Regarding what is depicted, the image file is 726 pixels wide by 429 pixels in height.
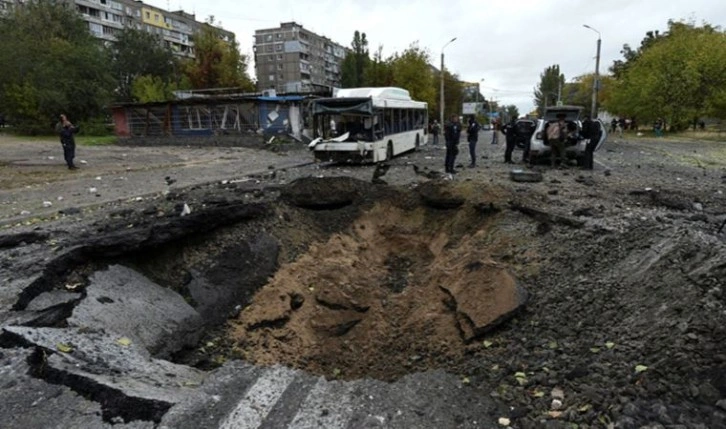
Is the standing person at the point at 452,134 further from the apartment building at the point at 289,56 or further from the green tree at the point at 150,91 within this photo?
the apartment building at the point at 289,56

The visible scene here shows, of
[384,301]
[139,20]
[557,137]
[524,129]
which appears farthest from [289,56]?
[384,301]

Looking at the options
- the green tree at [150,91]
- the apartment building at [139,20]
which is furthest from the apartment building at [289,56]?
the green tree at [150,91]

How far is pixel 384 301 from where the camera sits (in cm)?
691

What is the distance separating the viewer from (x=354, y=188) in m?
10.3

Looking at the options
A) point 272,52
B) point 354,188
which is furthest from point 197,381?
point 272,52

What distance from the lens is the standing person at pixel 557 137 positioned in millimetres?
14211

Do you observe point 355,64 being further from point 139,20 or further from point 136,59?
point 139,20

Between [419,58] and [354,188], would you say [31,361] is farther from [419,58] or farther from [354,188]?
[419,58]

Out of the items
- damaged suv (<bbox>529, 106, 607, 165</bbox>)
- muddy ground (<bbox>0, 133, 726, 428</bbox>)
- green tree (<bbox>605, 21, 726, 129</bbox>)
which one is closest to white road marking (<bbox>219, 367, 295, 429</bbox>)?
muddy ground (<bbox>0, 133, 726, 428</bbox>)

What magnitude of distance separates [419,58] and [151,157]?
3063cm

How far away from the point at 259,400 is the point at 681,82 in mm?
40513

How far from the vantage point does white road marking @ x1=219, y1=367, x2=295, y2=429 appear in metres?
3.24

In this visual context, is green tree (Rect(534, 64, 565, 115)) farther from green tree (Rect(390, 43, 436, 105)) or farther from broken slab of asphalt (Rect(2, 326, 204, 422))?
broken slab of asphalt (Rect(2, 326, 204, 422))

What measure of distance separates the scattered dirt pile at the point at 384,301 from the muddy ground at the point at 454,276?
30 millimetres
